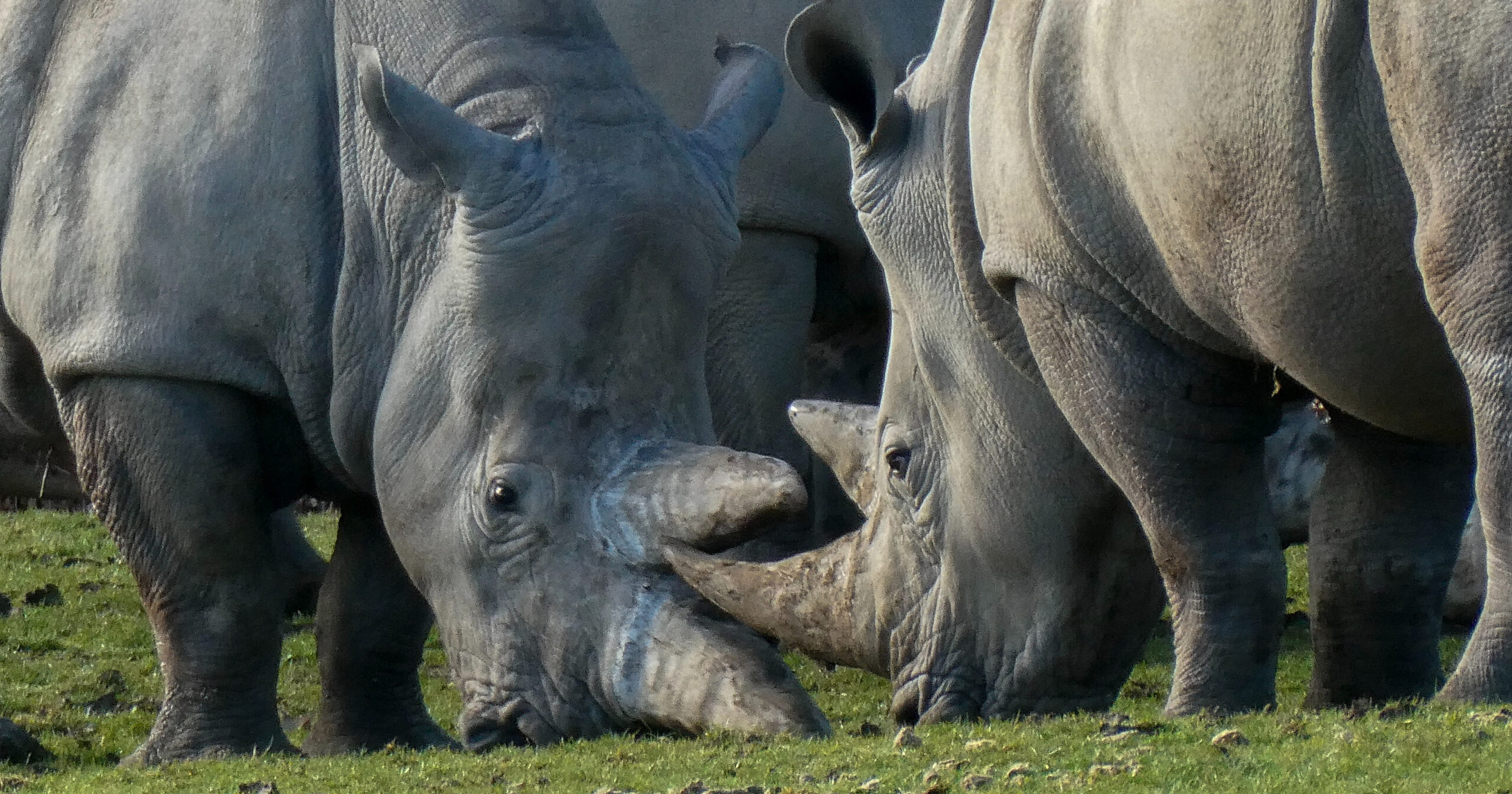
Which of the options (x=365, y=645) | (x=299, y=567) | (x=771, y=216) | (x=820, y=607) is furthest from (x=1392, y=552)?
(x=299, y=567)

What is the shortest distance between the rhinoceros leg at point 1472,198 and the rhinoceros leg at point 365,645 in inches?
156

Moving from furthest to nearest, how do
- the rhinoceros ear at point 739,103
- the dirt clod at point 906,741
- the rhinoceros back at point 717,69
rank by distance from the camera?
the rhinoceros back at point 717,69 → the rhinoceros ear at point 739,103 → the dirt clod at point 906,741

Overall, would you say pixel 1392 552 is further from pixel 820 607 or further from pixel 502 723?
pixel 502 723

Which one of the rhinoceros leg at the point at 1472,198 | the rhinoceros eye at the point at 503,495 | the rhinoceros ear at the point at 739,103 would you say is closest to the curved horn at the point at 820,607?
the rhinoceros eye at the point at 503,495

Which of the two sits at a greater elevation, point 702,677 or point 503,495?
point 503,495

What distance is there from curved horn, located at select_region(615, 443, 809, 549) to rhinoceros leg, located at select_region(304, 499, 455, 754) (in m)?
1.34

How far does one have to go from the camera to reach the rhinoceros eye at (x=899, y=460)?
7082 mm

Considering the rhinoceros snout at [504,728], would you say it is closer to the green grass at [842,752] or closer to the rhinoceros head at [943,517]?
the green grass at [842,752]

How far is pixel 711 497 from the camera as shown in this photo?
6.54 meters

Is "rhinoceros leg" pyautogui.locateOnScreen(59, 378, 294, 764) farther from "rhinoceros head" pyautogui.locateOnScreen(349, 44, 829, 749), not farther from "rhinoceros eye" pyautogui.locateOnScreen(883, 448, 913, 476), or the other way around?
"rhinoceros eye" pyautogui.locateOnScreen(883, 448, 913, 476)

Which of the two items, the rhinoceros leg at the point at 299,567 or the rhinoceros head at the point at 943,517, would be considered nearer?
the rhinoceros head at the point at 943,517

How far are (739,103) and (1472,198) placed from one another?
11.3 ft

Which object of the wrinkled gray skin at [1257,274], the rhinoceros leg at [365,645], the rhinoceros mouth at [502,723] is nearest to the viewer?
the wrinkled gray skin at [1257,274]

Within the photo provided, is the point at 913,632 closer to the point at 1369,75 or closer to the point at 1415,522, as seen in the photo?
the point at 1415,522
